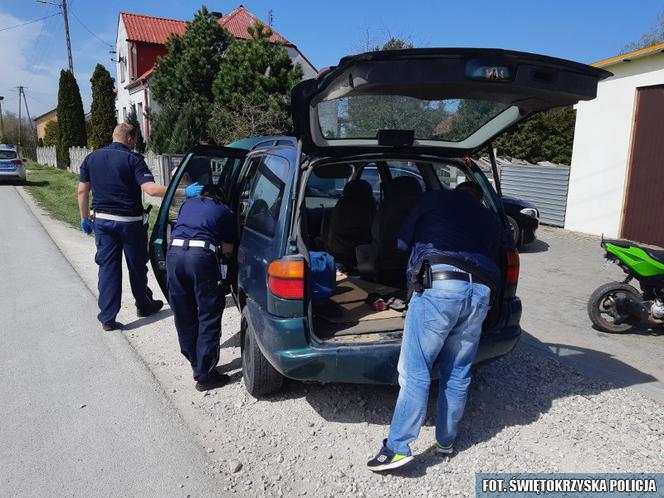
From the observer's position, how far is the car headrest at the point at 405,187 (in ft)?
14.5

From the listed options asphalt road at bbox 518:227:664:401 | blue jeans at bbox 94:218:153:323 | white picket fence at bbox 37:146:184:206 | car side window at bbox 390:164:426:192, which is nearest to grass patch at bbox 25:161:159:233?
white picket fence at bbox 37:146:184:206

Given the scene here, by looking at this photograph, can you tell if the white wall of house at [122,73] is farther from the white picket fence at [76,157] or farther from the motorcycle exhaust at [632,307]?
the motorcycle exhaust at [632,307]

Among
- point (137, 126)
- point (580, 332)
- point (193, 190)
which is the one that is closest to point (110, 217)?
point (193, 190)

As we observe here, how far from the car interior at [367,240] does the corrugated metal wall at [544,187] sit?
307 inches

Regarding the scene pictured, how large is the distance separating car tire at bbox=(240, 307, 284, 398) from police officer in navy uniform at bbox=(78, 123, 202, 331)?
1829 mm

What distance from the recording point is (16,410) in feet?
12.2

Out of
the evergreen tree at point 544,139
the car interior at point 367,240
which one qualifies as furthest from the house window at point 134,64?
the car interior at point 367,240

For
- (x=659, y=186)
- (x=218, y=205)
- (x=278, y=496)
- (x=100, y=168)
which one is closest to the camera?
(x=278, y=496)

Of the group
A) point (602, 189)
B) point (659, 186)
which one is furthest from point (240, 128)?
point (659, 186)

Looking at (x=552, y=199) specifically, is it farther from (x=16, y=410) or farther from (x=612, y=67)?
(x=16, y=410)

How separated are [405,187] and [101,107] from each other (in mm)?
31528

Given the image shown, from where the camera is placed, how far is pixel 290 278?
3215mm

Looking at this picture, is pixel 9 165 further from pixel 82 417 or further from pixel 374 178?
pixel 82 417

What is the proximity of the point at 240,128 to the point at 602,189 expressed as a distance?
10622mm
